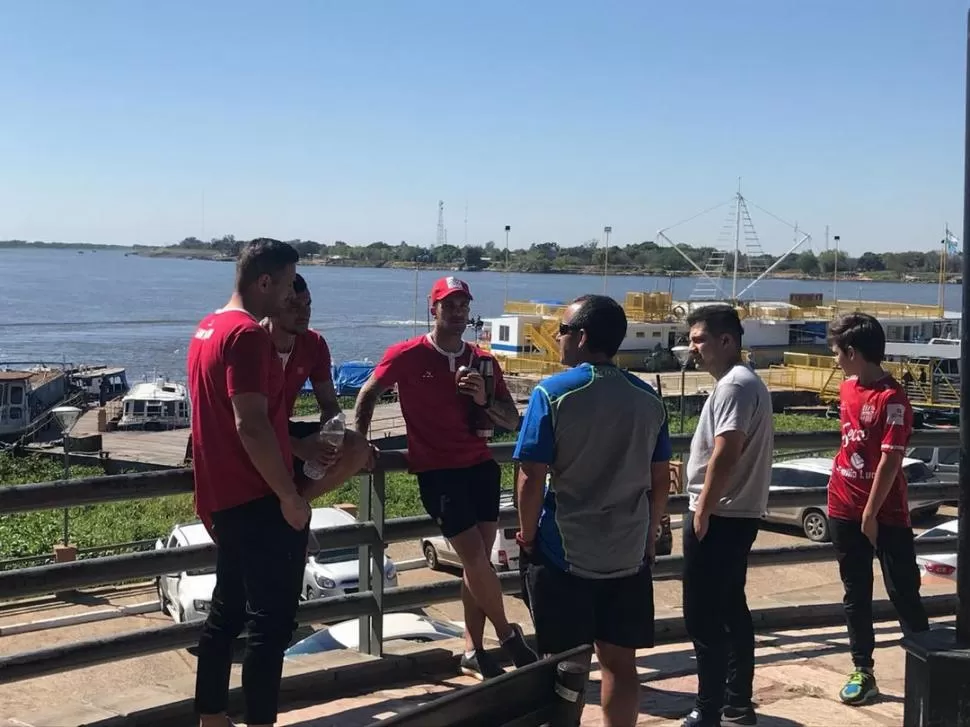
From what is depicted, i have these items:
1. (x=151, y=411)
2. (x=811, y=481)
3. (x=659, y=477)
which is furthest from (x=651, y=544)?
(x=151, y=411)

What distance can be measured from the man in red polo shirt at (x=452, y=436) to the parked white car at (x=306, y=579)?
262 inches

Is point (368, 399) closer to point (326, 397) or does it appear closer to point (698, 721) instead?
point (326, 397)

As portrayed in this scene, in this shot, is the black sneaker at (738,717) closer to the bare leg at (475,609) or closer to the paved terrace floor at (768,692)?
the paved terrace floor at (768,692)

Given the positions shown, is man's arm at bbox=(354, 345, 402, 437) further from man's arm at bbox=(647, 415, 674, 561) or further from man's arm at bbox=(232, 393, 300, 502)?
man's arm at bbox=(647, 415, 674, 561)

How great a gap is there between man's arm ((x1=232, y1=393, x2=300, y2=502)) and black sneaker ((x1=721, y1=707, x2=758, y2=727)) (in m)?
2.26

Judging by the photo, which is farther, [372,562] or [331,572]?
[331,572]

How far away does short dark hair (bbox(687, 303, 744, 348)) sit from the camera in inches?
175

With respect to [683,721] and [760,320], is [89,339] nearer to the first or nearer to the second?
[760,320]

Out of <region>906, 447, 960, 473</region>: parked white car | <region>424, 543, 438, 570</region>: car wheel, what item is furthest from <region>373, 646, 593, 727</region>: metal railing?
<region>906, 447, 960, 473</region>: parked white car

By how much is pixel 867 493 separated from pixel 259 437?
2.90m

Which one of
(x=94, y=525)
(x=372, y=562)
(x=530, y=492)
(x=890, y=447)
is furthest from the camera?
(x=94, y=525)

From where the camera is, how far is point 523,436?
3.79m

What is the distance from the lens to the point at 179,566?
173 inches

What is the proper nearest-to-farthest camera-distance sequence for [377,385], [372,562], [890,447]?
[377,385], [890,447], [372,562]
